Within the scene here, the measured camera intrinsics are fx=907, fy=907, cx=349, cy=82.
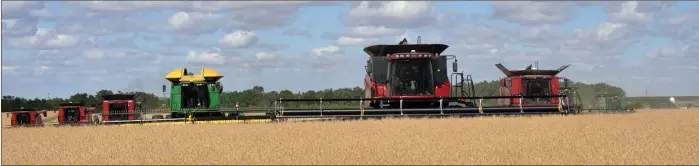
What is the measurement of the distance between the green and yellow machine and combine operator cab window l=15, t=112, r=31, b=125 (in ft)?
14.6

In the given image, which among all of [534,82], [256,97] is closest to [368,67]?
[534,82]

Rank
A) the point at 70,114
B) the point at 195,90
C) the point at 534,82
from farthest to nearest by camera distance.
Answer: the point at 534,82 → the point at 70,114 → the point at 195,90

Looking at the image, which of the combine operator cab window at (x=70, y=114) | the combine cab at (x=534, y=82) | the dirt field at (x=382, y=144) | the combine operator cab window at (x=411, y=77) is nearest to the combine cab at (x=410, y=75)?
the combine operator cab window at (x=411, y=77)

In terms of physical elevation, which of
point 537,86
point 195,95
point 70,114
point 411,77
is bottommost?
point 70,114

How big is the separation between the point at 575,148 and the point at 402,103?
11188 millimetres

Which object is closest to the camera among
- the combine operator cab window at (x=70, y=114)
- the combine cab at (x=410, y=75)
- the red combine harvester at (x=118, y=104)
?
the combine cab at (x=410, y=75)

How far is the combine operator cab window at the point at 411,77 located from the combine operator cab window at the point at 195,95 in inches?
229

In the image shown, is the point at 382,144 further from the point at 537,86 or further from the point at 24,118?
the point at 537,86

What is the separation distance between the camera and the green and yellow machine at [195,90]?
2542cm

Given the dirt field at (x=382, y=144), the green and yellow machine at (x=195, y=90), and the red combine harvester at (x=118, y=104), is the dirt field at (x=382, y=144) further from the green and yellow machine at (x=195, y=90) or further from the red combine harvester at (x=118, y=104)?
the red combine harvester at (x=118, y=104)

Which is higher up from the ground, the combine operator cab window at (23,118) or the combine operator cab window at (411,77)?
the combine operator cab window at (411,77)

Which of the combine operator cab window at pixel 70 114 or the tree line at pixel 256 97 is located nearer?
the combine operator cab window at pixel 70 114

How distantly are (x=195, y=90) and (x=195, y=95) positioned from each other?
0.48 ft

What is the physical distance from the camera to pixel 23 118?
87.6 ft
